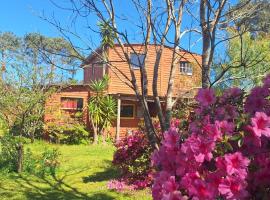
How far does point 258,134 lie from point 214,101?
60 centimetres

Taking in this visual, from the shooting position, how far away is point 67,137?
22875 mm

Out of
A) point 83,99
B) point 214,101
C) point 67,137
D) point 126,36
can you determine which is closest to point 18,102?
point 67,137

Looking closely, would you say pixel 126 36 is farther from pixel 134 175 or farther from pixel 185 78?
pixel 185 78

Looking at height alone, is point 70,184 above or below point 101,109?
below

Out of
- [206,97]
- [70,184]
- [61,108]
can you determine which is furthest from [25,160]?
[61,108]

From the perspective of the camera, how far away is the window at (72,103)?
982 inches

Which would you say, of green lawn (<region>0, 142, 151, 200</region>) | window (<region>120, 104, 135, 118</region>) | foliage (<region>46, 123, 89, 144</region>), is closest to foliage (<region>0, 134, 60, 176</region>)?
green lawn (<region>0, 142, 151, 200</region>)

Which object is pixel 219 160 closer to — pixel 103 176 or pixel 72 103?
pixel 103 176

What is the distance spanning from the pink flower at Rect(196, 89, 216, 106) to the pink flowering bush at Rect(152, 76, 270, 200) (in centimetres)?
18

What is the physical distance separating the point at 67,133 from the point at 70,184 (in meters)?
12.6

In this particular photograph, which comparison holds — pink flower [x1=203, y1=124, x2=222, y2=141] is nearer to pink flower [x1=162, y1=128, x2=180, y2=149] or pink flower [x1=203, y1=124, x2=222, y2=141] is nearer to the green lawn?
pink flower [x1=162, y1=128, x2=180, y2=149]

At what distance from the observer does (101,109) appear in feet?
78.3

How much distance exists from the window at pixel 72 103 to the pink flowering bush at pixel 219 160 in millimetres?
22184

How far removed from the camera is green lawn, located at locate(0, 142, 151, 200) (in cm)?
920
